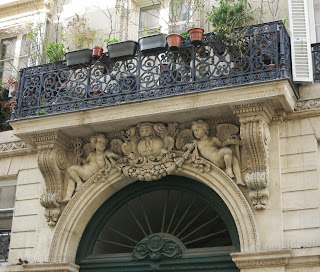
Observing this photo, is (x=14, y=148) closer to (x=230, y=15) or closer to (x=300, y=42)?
(x=230, y=15)

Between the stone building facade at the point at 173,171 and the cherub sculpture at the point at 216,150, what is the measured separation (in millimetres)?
16

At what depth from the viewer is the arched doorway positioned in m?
8.91

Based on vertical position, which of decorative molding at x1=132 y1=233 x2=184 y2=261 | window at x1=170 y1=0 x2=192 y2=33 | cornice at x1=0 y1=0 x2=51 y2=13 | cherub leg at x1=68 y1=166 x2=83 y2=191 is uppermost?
cornice at x1=0 y1=0 x2=51 y2=13

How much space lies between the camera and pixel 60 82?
9.68 metres

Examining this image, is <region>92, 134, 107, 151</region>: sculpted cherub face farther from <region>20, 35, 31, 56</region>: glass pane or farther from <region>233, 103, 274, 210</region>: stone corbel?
<region>20, 35, 31, 56</region>: glass pane

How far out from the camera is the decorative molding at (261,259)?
7.95 meters

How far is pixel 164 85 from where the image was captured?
353 inches

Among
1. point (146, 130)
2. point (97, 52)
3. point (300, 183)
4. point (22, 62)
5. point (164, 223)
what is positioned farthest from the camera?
point (22, 62)

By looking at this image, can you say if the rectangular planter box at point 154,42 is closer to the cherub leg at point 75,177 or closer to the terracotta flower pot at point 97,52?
the terracotta flower pot at point 97,52

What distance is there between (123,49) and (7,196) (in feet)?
10.1

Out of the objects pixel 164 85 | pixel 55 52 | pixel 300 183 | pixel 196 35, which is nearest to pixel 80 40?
pixel 55 52

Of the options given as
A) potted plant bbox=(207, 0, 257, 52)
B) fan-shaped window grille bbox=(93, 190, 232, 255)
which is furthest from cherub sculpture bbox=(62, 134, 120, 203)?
potted plant bbox=(207, 0, 257, 52)

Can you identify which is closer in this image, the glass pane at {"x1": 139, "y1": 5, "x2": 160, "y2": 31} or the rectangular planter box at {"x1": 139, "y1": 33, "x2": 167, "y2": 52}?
the rectangular planter box at {"x1": 139, "y1": 33, "x2": 167, "y2": 52}

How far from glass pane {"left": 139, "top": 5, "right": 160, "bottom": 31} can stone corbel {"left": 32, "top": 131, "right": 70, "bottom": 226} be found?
2513 millimetres
